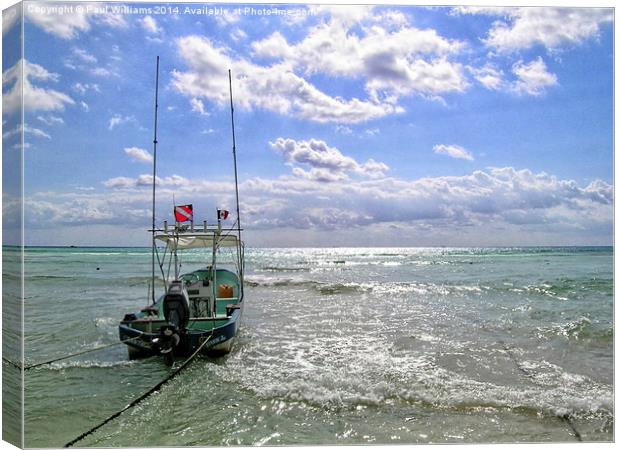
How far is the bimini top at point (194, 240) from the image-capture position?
895cm

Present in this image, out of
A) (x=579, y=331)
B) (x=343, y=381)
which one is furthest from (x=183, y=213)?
(x=579, y=331)

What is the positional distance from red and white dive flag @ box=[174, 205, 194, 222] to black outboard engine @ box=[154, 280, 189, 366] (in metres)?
1.72

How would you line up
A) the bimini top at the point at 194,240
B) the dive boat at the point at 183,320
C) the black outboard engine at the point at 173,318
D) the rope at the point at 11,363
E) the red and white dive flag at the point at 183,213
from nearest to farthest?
the rope at the point at 11,363
the black outboard engine at the point at 173,318
the dive boat at the point at 183,320
the red and white dive flag at the point at 183,213
the bimini top at the point at 194,240

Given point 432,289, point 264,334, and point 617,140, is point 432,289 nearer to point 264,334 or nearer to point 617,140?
point 264,334

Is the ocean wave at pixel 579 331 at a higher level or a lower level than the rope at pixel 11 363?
lower

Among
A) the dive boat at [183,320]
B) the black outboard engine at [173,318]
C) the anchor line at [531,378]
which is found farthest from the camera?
the dive boat at [183,320]

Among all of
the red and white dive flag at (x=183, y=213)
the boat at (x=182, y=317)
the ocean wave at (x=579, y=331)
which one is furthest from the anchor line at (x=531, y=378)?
the red and white dive flag at (x=183, y=213)

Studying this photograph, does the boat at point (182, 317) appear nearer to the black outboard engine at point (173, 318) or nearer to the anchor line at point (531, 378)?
the black outboard engine at point (173, 318)

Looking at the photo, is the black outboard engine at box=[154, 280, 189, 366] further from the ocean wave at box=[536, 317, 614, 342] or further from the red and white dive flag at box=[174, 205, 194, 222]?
the ocean wave at box=[536, 317, 614, 342]

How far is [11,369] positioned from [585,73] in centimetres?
702

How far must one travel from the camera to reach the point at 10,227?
4.95 meters

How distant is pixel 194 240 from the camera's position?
1003cm

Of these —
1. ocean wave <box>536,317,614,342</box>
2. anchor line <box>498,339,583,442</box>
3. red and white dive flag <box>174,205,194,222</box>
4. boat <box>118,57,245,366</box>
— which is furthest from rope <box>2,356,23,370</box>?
ocean wave <box>536,317,614,342</box>

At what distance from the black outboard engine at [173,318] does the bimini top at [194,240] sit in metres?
1.65
